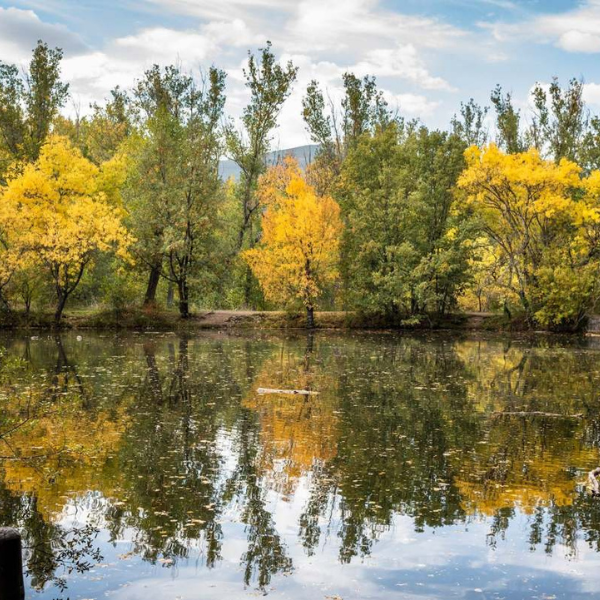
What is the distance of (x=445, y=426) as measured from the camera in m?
15.1

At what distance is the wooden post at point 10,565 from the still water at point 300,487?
63cm

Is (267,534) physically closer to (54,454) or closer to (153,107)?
(54,454)

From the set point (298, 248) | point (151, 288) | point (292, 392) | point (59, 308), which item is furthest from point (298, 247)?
point (292, 392)

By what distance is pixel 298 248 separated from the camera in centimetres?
4191

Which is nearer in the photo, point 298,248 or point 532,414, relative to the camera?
point 532,414

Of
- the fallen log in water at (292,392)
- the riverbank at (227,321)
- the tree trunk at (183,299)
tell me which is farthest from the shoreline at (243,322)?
the fallen log in water at (292,392)

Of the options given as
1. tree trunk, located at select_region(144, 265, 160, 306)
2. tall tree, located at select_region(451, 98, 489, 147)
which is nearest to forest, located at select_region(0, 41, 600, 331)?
tree trunk, located at select_region(144, 265, 160, 306)

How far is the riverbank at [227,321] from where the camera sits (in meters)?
41.4

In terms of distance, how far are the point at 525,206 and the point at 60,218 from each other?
1008 inches

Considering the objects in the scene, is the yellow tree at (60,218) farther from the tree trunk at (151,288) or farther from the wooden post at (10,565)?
the wooden post at (10,565)

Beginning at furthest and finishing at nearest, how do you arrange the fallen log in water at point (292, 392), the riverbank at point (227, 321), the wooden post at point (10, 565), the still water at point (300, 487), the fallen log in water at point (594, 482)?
the riverbank at point (227, 321), the fallen log in water at point (292, 392), the fallen log in water at point (594, 482), the still water at point (300, 487), the wooden post at point (10, 565)

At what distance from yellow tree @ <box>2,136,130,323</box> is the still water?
18511 millimetres

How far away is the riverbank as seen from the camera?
136 feet

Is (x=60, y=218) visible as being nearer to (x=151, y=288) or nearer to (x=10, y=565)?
(x=151, y=288)
